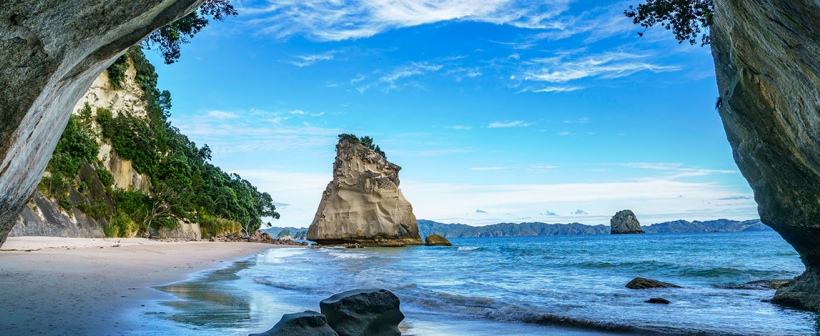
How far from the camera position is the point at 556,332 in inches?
276

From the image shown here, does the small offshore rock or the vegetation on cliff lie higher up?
the vegetation on cliff

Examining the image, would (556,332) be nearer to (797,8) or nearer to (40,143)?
(797,8)

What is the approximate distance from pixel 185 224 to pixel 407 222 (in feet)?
79.0

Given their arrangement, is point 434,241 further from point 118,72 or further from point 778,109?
point 778,109

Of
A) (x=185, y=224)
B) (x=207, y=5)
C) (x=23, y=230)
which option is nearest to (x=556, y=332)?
(x=207, y=5)

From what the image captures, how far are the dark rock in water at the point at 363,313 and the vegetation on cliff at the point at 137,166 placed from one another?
26952mm

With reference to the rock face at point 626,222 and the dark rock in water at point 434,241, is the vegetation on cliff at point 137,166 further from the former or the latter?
the rock face at point 626,222

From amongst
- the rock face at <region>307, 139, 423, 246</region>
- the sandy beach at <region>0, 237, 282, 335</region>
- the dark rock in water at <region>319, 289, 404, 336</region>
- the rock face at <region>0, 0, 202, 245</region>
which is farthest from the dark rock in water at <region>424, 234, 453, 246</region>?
the rock face at <region>0, 0, 202, 245</region>

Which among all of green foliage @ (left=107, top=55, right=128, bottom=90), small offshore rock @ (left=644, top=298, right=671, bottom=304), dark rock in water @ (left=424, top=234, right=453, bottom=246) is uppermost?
green foliage @ (left=107, top=55, right=128, bottom=90)

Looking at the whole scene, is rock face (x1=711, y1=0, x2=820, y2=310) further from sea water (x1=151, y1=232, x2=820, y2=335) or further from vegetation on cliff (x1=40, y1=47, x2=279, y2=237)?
vegetation on cliff (x1=40, y1=47, x2=279, y2=237)

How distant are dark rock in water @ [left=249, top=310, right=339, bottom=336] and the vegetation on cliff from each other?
27.4 metres

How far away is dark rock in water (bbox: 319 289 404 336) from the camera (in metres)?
5.38

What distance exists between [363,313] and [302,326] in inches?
41.9

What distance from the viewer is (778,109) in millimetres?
8156
